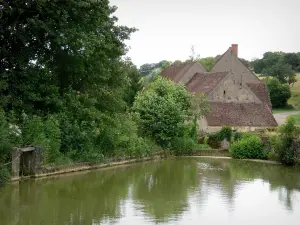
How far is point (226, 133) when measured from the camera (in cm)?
4019

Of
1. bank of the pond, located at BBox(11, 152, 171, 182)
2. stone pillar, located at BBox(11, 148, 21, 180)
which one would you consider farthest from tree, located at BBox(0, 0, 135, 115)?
bank of the pond, located at BBox(11, 152, 171, 182)

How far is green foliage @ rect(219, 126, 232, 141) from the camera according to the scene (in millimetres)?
40031

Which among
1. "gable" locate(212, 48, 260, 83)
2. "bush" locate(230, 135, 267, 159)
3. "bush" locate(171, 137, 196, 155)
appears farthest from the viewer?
"gable" locate(212, 48, 260, 83)

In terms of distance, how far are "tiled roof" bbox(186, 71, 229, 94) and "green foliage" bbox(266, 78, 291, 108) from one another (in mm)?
22999

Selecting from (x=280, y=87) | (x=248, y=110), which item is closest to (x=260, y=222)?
(x=248, y=110)

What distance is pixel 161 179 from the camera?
28203 millimetres

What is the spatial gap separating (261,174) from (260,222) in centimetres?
1317

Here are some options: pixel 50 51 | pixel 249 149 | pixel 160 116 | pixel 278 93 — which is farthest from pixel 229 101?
pixel 278 93

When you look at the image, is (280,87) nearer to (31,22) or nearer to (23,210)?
(31,22)

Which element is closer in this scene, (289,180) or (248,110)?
(289,180)

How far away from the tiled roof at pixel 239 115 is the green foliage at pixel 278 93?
91.9 ft

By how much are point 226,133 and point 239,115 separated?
5.88 meters

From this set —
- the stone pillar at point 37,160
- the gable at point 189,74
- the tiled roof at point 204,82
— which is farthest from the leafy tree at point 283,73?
the stone pillar at point 37,160

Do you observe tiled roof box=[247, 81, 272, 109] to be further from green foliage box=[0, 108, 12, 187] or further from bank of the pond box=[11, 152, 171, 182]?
green foliage box=[0, 108, 12, 187]
